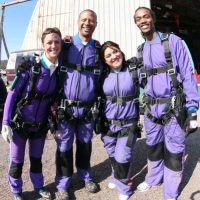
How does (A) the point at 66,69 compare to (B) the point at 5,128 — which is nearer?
(B) the point at 5,128

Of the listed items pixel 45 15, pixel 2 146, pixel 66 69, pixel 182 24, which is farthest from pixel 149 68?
pixel 182 24

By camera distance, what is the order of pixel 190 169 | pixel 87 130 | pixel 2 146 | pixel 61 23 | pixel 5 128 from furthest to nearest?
1. pixel 61 23
2. pixel 2 146
3. pixel 190 169
4. pixel 87 130
5. pixel 5 128

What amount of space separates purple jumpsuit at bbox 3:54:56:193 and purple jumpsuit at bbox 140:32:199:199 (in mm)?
1202

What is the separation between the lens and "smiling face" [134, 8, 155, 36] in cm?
374

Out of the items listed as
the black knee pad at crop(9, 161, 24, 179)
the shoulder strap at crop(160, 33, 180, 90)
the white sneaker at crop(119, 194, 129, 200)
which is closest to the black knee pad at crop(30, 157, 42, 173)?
the black knee pad at crop(9, 161, 24, 179)

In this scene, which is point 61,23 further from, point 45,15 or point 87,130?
point 87,130

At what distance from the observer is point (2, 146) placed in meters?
6.16

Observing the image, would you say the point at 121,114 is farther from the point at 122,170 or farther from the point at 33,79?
the point at 33,79

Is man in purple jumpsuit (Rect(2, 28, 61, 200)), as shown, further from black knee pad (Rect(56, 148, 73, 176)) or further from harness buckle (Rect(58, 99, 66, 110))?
black knee pad (Rect(56, 148, 73, 176))

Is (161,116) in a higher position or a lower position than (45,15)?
lower

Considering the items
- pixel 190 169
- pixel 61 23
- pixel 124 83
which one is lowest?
pixel 190 169

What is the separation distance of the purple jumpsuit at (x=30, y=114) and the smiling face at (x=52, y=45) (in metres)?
0.10

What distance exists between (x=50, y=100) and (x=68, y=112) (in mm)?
267

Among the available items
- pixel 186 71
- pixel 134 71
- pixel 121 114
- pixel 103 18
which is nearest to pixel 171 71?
pixel 186 71
